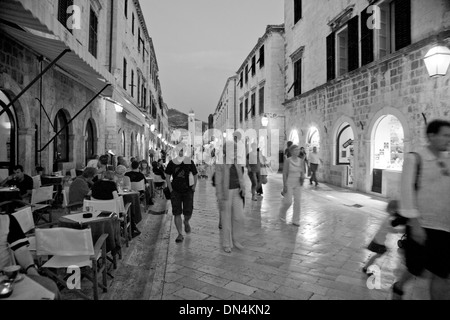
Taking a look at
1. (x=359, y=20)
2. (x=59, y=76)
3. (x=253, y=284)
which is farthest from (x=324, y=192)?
(x=59, y=76)

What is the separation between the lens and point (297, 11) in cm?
1641

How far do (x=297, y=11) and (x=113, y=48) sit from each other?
31.8 ft

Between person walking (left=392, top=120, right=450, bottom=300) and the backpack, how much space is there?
3.45m

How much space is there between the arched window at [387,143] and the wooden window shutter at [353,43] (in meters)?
2.39

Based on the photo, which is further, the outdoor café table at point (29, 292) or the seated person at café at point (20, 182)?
the seated person at café at point (20, 182)

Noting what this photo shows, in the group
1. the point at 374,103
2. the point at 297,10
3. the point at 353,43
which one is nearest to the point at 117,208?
the point at 374,103

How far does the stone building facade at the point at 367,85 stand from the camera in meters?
7.96

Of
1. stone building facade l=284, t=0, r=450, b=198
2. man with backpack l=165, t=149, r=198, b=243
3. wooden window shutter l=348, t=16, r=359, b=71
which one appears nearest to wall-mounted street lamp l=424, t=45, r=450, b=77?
stone building facade l=284, t=0, r=450, b=198

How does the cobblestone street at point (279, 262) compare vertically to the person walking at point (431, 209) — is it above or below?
below

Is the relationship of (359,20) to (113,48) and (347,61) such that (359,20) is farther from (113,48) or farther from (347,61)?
(113,48)

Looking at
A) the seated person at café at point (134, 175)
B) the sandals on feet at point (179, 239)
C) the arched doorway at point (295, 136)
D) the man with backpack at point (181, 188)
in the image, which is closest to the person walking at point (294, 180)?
the man with backpack at point (181, 188)

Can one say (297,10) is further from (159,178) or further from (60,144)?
(60,144)

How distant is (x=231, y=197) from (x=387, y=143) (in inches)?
292

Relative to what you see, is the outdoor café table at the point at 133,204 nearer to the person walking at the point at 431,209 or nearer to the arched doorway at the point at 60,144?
the arched doorway at the point at 60,144
